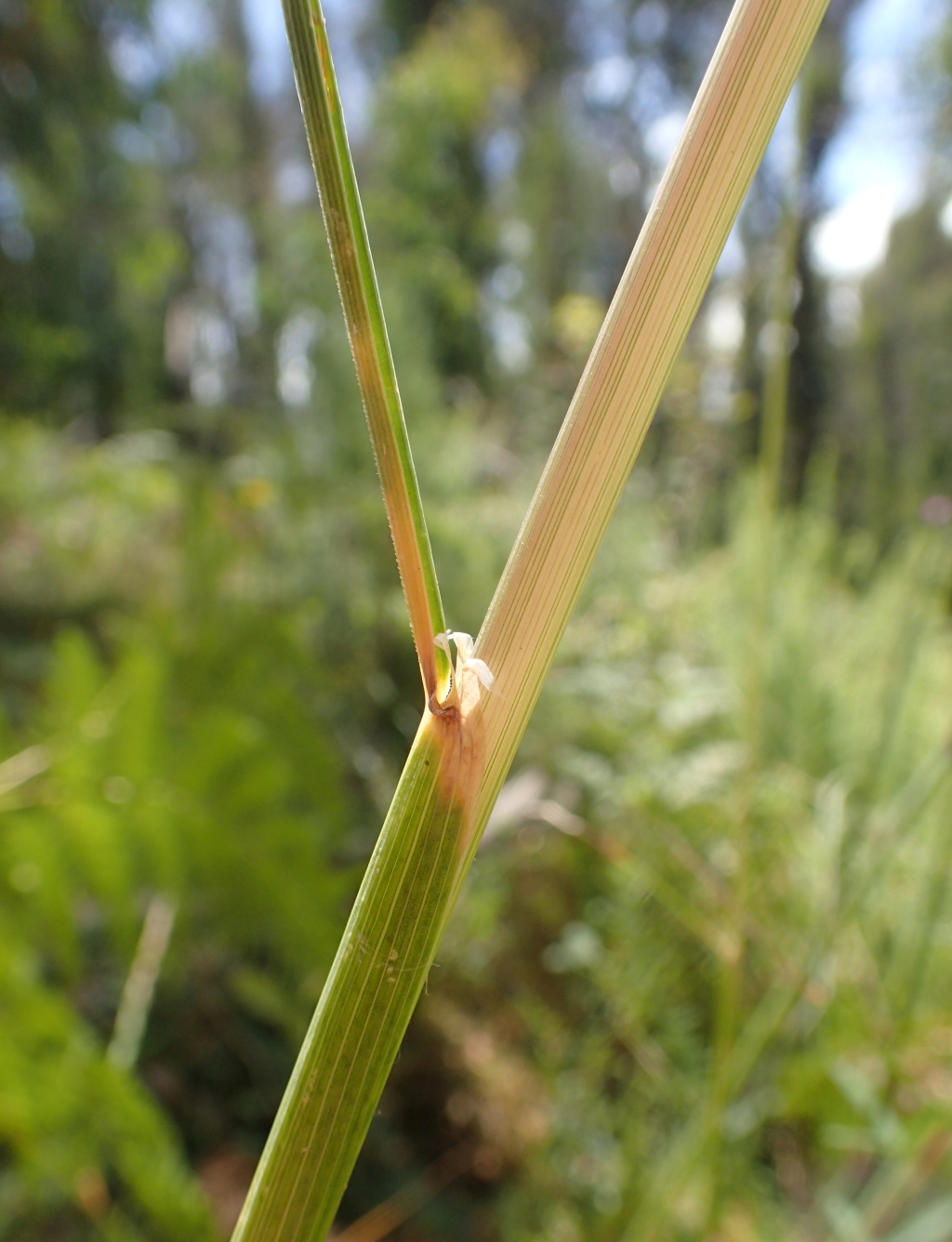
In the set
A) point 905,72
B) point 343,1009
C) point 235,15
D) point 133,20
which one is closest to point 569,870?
point 343,1009

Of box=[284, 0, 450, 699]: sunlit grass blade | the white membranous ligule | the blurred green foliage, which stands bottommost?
the blurred green foliage

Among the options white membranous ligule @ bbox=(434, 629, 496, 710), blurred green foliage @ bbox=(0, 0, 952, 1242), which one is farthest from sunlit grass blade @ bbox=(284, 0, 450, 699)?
blurred green foliage @ bbox=(0, 0, 952, 1242)

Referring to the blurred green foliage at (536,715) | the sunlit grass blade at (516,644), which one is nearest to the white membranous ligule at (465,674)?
the sunlit grass blade at (516,644)

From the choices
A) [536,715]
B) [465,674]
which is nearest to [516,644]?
[465,674]

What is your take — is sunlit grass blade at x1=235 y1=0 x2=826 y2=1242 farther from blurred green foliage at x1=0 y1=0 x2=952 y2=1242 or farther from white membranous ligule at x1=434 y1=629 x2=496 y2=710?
blurred green foliage at x1=0 y1=0 x2=952 y2=1242

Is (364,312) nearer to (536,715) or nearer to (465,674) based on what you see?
(465,674)

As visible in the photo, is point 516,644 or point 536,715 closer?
point 516,644
